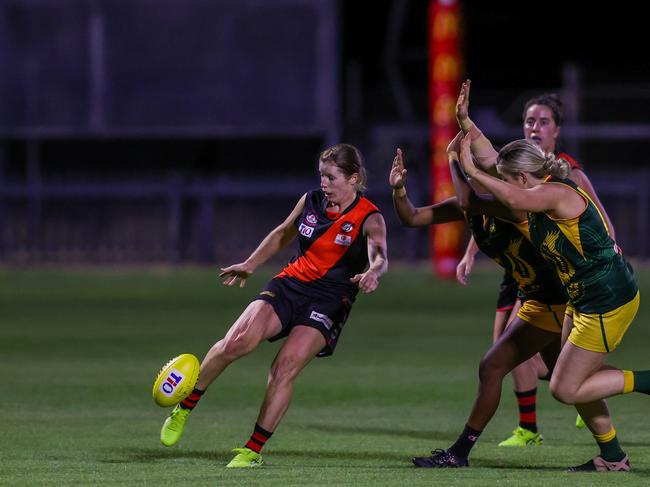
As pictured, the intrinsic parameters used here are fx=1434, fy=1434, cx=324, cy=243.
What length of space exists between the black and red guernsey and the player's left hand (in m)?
0.65

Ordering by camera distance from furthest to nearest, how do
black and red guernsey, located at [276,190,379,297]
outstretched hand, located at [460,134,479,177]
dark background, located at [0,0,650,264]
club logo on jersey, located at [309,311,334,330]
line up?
dark background, located at [0,0,650,264]
black and red guernsey, located at [276,190,379,297]
club logo on jersey, located at [309,311,334,330]
outstretched hand, located at [460,134,479,177]

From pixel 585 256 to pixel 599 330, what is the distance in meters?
0.40

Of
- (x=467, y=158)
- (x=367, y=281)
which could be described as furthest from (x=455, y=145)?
(x=367, y=281)

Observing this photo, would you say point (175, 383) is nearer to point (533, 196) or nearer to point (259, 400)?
point (533, 196)

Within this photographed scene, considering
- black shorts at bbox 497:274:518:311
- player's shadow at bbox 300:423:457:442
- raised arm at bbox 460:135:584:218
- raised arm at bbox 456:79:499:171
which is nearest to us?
raised arm at bbox 460:135:584:218

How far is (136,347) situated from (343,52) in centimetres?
2071

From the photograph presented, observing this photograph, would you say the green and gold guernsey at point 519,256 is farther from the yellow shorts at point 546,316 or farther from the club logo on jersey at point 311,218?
the club logo on jersey at point 311,218

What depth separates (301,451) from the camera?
347 inches

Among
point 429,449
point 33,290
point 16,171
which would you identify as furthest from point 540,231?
point 16,171

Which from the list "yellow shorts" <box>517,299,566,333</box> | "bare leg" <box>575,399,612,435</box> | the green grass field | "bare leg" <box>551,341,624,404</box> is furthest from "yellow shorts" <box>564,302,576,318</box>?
the green grass field

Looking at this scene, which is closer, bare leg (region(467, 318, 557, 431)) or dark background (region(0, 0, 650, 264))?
bare leg (region(467, 318, 557, 431))

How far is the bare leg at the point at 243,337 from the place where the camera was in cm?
816

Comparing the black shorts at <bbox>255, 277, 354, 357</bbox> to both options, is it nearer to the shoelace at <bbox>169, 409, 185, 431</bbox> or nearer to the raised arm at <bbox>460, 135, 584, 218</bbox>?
the shoelace at <bbox>169, 409, 185, 431</bbox>

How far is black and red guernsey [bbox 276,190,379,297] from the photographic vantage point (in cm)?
840
